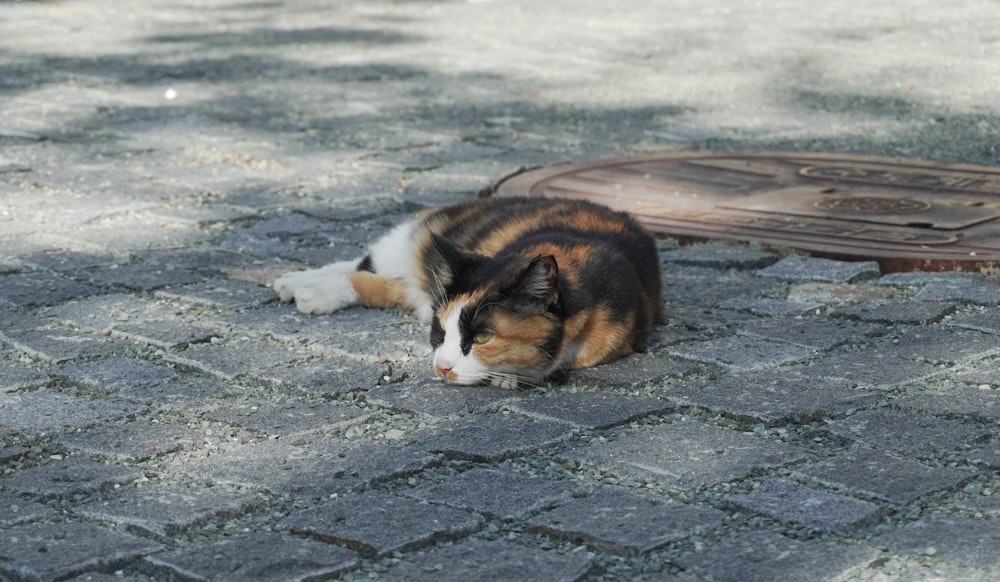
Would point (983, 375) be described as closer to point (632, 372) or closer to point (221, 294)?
point (632, 372)

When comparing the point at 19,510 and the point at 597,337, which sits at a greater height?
the point at 597,337

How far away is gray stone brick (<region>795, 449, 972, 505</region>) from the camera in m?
2.77

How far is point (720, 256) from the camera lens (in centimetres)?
471

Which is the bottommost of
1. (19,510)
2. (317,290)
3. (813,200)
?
(19,510)

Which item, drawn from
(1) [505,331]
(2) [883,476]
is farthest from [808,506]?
(1) [505,331]

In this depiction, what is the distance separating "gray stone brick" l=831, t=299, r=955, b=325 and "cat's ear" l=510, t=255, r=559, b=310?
3.31ft

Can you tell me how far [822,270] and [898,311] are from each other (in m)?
0.46

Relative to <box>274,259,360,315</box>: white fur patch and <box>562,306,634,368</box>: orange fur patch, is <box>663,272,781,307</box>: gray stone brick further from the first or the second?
<box>274,259,360,315</box>: white fur patch

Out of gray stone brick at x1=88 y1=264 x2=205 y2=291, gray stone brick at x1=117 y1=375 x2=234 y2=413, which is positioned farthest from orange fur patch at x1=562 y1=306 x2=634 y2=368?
gray stone brick at x1=88 y1=264 x2=205 y2=291

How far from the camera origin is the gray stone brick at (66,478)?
9.23 ft

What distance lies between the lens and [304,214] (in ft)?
17.5

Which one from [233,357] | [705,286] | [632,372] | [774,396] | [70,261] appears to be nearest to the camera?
[774,396]

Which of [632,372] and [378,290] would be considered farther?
[378,290]

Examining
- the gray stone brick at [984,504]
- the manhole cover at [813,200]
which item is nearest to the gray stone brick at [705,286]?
the manhole cover at [813,200]
